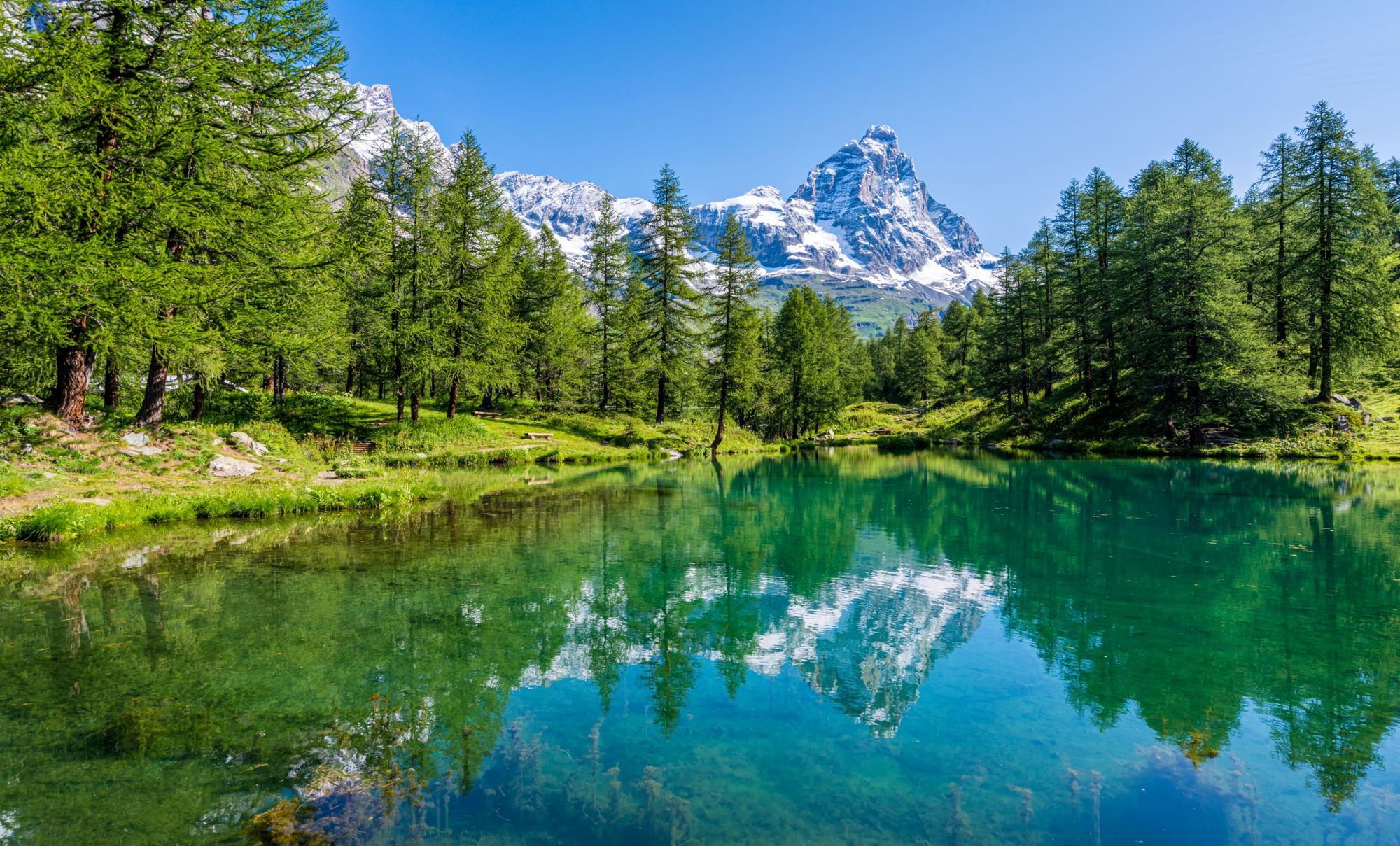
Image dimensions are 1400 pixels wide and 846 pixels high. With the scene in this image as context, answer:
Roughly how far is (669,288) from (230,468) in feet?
106

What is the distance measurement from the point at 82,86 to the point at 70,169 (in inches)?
96.4

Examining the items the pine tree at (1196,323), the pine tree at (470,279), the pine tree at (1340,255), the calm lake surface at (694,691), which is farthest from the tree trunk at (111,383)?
the pine tree at (1340,255)

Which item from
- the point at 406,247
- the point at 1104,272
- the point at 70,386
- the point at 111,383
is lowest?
the point at 70,386

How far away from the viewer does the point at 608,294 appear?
51500 mm

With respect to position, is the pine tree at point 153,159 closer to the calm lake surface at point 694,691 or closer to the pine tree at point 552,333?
the calm lake surface at point 694,691

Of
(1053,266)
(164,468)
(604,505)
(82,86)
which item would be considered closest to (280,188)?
(82,86)

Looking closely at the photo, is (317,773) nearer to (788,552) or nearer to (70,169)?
(788,552)

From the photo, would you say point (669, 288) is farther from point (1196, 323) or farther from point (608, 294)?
point (1196, 323)

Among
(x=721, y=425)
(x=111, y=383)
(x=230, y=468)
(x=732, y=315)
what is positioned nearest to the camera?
(x=230, y=468)

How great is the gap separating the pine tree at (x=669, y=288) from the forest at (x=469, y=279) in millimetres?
231

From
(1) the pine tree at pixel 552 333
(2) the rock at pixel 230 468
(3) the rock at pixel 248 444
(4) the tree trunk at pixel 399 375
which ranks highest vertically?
(1) the pine tree at pixel 552 333

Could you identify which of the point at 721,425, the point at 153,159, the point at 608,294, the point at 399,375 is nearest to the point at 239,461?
the point at 153,159

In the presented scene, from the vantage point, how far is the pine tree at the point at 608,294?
4894 cm

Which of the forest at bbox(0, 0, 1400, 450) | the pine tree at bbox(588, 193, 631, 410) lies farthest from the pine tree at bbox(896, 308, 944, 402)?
the pine tree at bbox(588, 193, 631, 410)
